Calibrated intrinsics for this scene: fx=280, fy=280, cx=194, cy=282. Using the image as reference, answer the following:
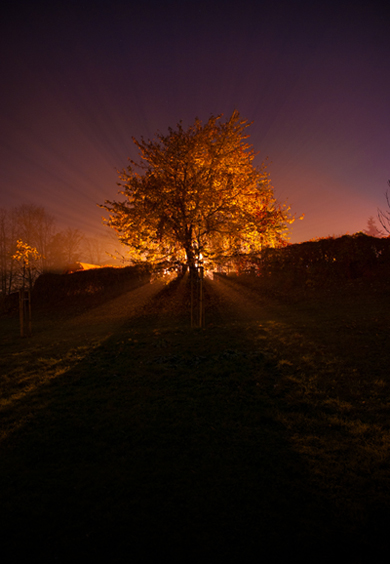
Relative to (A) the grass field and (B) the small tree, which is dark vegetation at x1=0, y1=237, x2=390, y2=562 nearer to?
(A) the grass field

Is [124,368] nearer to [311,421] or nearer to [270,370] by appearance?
[270,370]

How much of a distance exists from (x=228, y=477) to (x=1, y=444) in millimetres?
3329

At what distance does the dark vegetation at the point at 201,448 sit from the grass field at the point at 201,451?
0.02m

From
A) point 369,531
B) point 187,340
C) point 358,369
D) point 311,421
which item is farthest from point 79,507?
point 187,340

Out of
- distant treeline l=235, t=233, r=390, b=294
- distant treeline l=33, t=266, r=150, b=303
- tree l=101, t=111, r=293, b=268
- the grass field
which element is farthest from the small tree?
the grass field

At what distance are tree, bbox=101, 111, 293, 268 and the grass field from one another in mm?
8071

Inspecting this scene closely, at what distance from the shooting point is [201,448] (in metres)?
3.98

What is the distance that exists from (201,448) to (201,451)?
0.06m

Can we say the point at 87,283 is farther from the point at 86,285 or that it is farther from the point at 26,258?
the point at 26,258

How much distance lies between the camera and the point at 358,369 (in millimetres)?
6418

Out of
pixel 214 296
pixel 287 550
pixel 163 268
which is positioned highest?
pixel 163 268

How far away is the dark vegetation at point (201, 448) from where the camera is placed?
263 cm

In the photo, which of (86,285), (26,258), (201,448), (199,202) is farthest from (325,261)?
(26,258)

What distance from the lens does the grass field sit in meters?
2.63
